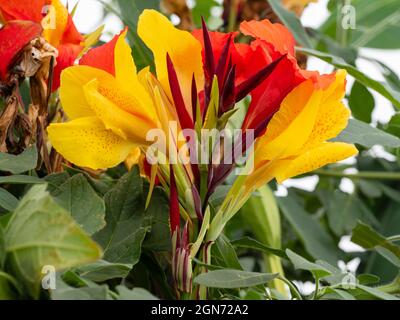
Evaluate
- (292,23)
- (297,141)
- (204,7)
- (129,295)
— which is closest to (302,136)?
(297,141)

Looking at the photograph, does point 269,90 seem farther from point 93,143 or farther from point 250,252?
point 250,252

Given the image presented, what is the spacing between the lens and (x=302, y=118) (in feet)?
1.13

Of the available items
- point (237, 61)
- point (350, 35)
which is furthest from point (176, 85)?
point (350, 35)

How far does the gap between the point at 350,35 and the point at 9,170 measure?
0.50 meters

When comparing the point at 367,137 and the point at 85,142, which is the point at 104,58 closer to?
the point at 85,142

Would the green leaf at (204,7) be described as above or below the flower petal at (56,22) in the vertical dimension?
above

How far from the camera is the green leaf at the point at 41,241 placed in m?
0.26

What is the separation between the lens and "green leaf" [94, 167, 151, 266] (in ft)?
1.13

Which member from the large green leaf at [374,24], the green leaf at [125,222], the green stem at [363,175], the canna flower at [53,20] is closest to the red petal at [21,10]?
the canna flower at [53,20]

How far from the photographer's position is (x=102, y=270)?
33 cm

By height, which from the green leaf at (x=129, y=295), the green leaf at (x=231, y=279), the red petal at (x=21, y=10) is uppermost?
the red petal at (x=21, y=10)

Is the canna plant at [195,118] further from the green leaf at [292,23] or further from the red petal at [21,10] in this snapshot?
the green leaf at [292,23]

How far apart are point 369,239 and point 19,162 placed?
20 centimetres

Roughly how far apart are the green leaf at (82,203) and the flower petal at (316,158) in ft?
0.28
